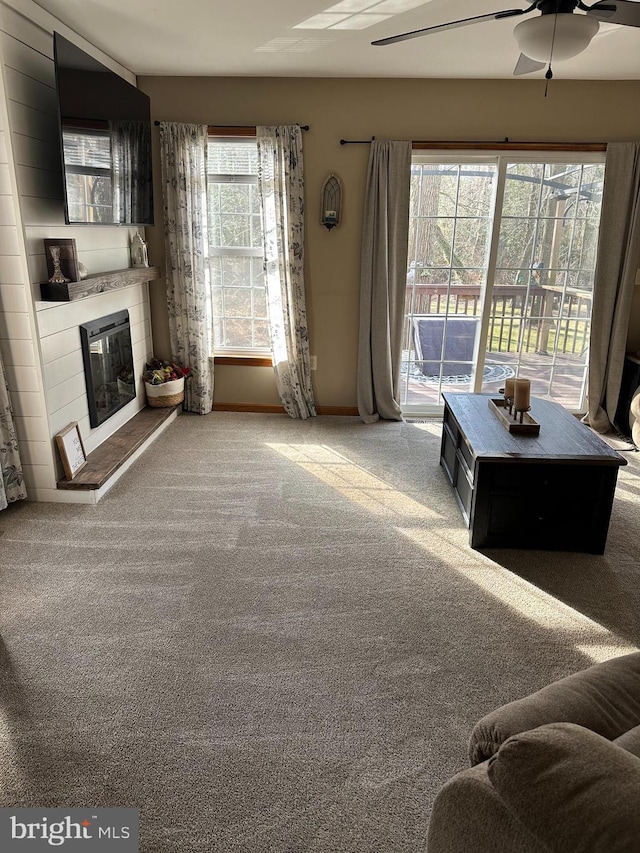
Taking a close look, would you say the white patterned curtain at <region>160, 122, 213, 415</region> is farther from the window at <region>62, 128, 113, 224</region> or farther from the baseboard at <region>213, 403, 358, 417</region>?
the window at <region>62, 128, 113, 224</region>

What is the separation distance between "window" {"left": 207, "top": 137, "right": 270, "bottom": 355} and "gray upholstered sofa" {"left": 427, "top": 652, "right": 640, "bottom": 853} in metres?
4.17

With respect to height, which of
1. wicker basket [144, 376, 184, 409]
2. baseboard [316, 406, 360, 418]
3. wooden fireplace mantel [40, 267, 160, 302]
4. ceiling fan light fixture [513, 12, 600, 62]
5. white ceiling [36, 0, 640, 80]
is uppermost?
white ceiling [36, 0, 640, 80]

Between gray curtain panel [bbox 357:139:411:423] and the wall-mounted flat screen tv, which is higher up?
the wall-mounted flat screen tv

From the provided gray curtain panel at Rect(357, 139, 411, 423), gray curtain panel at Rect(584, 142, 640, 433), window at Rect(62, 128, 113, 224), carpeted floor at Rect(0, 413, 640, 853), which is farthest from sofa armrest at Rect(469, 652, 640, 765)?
gray curtain panel at Rect(584, 142, 640, 433)

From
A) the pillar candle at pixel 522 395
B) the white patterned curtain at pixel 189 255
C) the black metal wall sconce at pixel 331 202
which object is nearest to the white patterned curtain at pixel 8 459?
the white patterned curtain at pixel 189 255

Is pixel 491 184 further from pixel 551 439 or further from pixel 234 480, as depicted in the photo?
pixel 234 480

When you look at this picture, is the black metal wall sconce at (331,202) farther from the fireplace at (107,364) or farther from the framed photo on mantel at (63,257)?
the framed photo on mantel at (63,257)

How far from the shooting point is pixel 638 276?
15.2ft

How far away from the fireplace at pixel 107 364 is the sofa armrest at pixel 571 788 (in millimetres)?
3406

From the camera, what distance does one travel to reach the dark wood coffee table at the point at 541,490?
289 cm

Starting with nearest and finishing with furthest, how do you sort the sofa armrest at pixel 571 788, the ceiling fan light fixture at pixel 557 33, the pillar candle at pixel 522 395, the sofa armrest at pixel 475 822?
the sofa armrest at pixel 571 788
the sofa armrest at pixel 475 822
the ceiling fan light fixture at pixel 557 33
the pillar candle at pixel 522 395

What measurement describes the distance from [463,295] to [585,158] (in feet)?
4.40

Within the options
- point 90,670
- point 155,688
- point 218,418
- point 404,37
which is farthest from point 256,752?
point 218,418

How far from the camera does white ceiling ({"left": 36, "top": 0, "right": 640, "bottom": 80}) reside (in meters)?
3.02
